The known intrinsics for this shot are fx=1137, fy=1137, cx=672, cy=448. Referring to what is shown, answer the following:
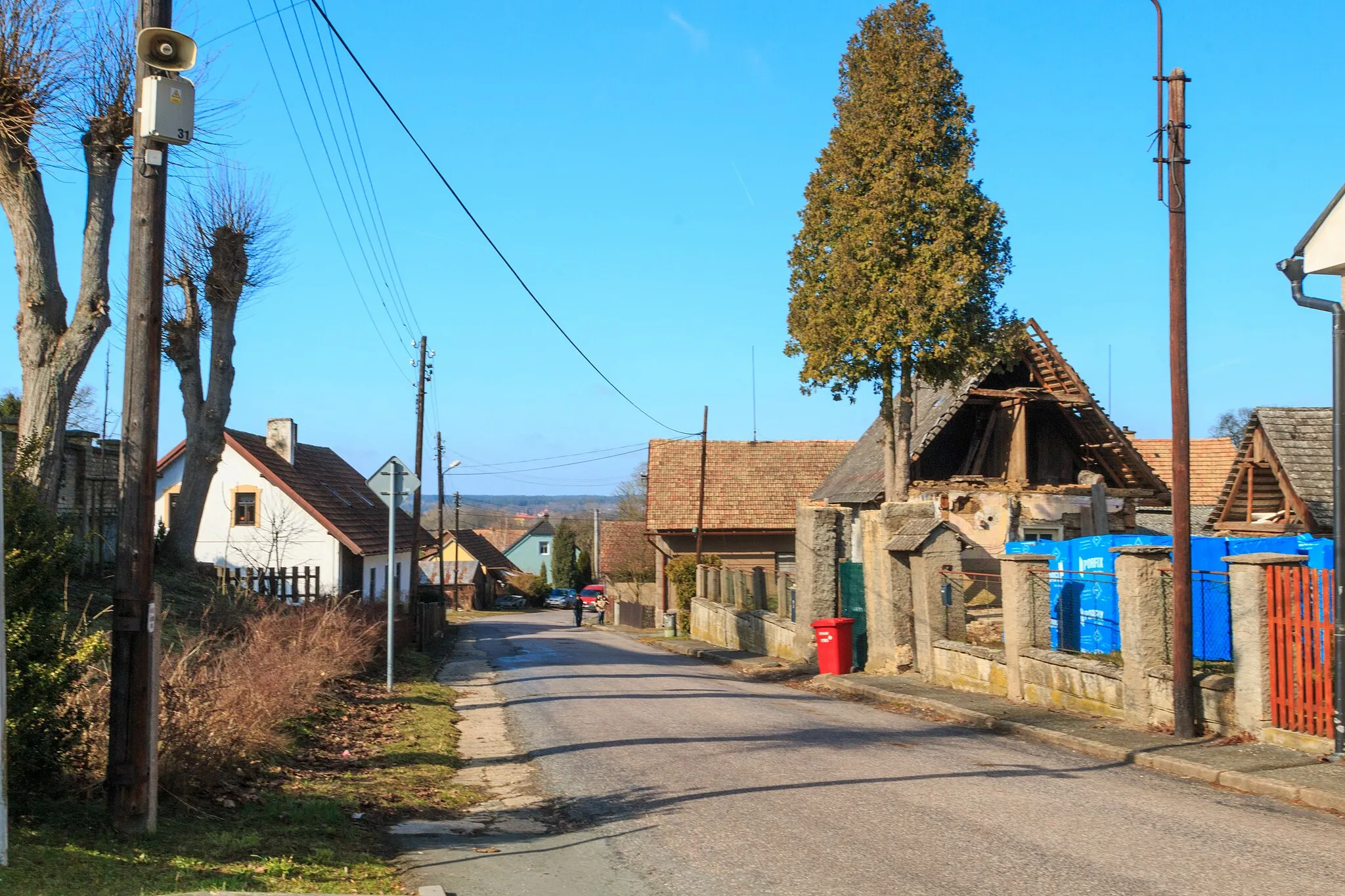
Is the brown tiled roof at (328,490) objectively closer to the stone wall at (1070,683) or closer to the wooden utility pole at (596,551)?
the stone wall at (1070,683)

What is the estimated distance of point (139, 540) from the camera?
673cm

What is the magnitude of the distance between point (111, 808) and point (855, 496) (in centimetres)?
2588

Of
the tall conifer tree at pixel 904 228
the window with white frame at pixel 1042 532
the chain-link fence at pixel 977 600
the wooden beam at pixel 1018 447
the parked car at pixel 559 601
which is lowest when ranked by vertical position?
the parked car at pixel 559 601

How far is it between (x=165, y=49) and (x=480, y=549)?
242ft

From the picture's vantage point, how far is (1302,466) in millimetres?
19828

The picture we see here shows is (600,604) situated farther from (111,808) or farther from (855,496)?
(111,808)

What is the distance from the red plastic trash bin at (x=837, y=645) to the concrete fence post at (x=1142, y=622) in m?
7.75

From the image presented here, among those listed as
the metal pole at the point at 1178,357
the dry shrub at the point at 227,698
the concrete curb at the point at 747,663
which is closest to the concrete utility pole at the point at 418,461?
the concrete curb at the point at 747,663

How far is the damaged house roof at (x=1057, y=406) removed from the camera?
26734 mm

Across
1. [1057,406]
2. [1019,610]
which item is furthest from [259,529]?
[1019,610]

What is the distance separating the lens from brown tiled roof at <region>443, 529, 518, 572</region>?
7669 centimetres

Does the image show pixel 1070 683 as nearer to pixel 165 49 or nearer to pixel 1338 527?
pixel 1338 527

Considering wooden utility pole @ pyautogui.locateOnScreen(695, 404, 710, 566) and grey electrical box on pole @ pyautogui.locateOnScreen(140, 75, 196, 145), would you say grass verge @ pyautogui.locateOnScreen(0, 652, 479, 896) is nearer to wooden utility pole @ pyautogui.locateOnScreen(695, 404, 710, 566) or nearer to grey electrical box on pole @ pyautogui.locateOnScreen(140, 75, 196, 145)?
grey electrical box on pole @ pyautogui.locateOnScreen(140, 75, 196, 145)

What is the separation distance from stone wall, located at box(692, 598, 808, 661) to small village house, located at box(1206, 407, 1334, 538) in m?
8.82
